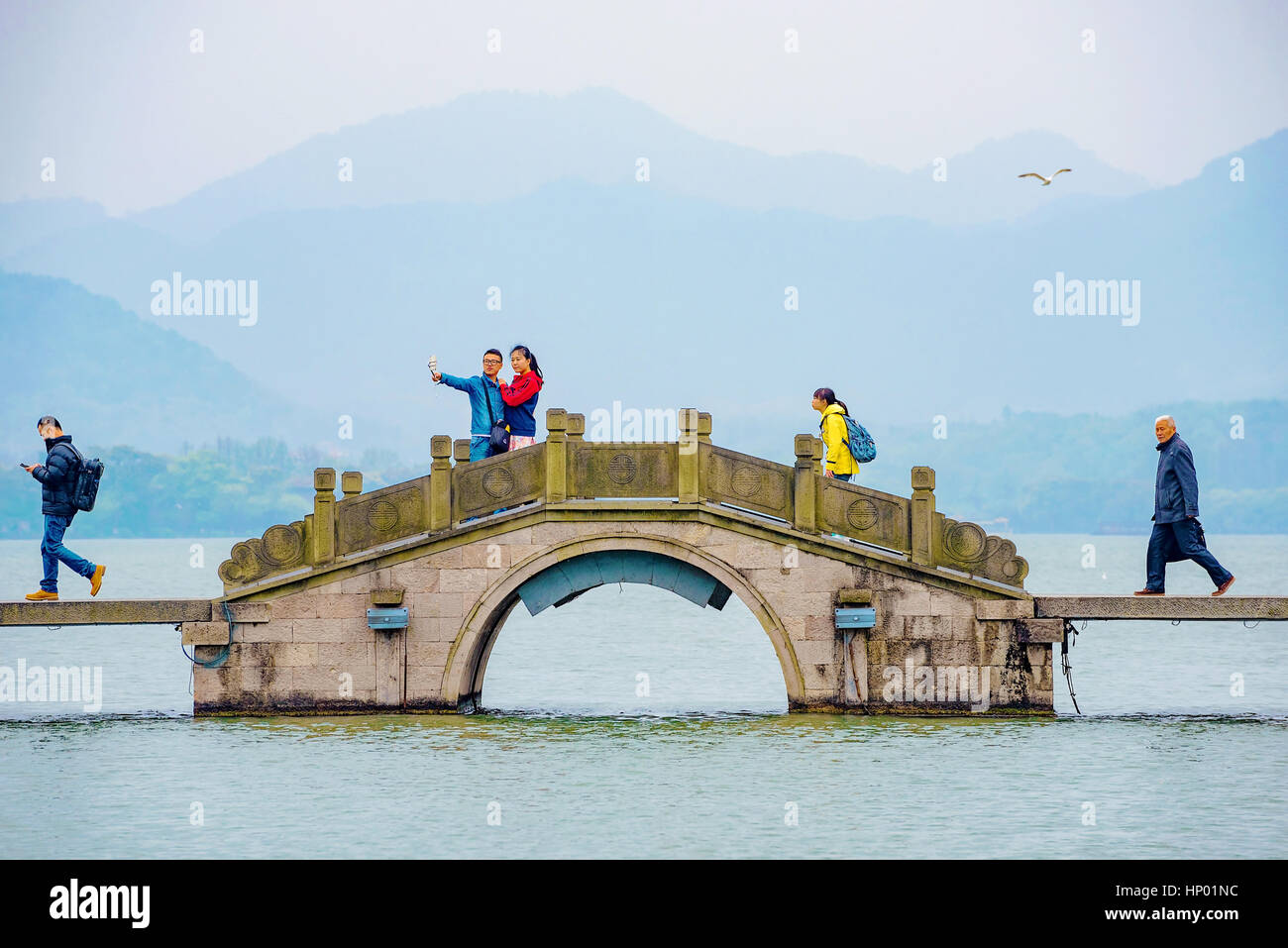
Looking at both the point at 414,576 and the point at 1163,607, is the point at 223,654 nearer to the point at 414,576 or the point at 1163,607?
the point at 414,576

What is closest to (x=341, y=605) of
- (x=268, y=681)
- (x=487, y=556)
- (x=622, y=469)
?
(x=268, y=681)

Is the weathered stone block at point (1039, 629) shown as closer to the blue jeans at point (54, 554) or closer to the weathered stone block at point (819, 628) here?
the weathered stone block at point (819, 628)

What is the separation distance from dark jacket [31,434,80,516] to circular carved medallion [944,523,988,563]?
10.1 metres

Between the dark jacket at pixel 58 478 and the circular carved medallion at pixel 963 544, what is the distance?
399 inches

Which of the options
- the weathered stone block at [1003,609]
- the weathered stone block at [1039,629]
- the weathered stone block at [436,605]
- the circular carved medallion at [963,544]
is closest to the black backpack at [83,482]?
the weathered stone block at [436,605]

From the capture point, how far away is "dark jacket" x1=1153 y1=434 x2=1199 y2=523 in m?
19.9

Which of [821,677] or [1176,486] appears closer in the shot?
[1176,486]

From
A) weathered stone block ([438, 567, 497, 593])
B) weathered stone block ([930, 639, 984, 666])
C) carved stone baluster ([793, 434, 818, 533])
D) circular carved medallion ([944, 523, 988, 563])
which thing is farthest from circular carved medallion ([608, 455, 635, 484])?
weathered stone block ([930, 639, 984, 666])

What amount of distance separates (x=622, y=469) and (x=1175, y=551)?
6489 millimetres

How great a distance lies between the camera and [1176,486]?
1995 cm

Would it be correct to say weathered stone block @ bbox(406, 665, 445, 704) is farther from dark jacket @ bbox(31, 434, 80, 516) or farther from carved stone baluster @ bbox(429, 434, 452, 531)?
dark jacket @ bbox(31, 434, 80, 516)

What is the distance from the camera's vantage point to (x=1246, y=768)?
A: 1905 centimetres

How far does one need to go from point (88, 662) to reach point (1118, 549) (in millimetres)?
97551

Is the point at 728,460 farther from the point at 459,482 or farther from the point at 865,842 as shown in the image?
the point at 865,842
